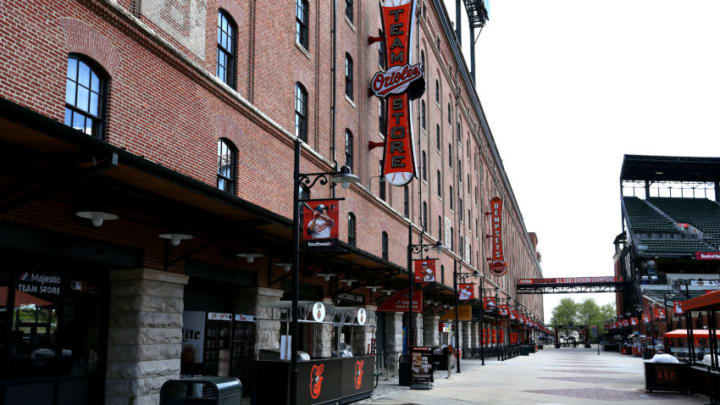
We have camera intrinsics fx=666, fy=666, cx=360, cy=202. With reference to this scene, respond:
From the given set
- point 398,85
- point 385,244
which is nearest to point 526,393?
point 385,244

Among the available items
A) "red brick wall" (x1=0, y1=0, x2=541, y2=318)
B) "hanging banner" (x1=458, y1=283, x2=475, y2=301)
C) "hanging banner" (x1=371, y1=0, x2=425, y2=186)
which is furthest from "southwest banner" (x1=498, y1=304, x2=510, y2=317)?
"hanging banner" (x1=371, y1=0, x2=425, y2=186)

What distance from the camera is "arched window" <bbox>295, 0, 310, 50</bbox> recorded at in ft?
75.7

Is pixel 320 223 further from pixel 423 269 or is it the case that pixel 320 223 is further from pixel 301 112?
pixel 423 269

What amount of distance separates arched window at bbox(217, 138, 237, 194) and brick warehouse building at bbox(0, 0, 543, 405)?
47 millimetres

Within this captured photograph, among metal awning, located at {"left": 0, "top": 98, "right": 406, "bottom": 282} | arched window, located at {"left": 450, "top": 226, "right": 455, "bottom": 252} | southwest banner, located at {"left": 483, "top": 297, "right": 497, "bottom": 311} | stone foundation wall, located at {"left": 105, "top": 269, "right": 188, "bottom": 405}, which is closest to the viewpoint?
metal awning, located at {"left": 0, "top": 98, "right": 406, "bottom": 282}

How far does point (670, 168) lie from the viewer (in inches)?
3976

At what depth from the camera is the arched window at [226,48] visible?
17.4 m

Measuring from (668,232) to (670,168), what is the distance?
40.3 feet

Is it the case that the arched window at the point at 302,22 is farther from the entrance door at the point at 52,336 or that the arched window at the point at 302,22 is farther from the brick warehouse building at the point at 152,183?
the entrance door at the point at 52,336

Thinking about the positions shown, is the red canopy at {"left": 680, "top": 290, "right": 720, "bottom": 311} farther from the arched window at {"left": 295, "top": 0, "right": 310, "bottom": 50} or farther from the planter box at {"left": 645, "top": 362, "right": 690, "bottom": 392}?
the arched window at {"left": 295, "top": 0, "right": 310, "bottom": 50}

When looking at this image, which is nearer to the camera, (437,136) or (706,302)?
(706,302)

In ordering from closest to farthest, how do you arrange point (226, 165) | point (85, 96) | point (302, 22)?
point (85, 96)
point (226, 165)
point (302, 22)

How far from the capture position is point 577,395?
22.1 meters

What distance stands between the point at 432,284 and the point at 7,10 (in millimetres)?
21908
